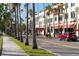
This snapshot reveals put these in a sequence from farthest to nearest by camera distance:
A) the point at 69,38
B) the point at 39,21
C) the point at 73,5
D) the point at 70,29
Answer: the point at 39,21 < the point at 70,29 < the point at 73,5 < the point at 69,38

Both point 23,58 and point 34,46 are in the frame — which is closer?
point 23,58

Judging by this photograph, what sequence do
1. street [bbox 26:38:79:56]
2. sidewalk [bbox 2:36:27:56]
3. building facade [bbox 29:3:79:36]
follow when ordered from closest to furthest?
1. sidewalk [bbox 2:36:27:56]
2. street [bbox 26:38:79:56]
3. building facade [bbox 29:3:79:36]

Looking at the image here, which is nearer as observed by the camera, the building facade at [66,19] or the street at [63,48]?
the street at [63,48]

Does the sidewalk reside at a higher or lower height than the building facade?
lower

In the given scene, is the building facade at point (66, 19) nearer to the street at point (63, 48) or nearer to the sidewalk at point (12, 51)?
the street at point (63, 48)

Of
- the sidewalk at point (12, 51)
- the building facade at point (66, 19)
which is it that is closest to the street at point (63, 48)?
the sidewalk at point (12, 51)

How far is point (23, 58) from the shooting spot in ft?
65.4

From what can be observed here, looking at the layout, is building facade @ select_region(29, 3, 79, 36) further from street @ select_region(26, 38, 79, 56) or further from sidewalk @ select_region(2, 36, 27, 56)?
sidewalk @ select_region(2, 36, 27, 56)

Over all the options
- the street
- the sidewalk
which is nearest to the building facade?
the street

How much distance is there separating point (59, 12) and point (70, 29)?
343 inches

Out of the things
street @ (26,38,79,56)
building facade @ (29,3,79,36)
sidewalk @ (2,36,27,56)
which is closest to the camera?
sidewalk @ (2,36,27,56)

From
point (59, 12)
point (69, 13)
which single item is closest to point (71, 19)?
point (69, 13)

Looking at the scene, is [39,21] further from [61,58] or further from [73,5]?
[61,58]

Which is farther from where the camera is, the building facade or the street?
the building facade
